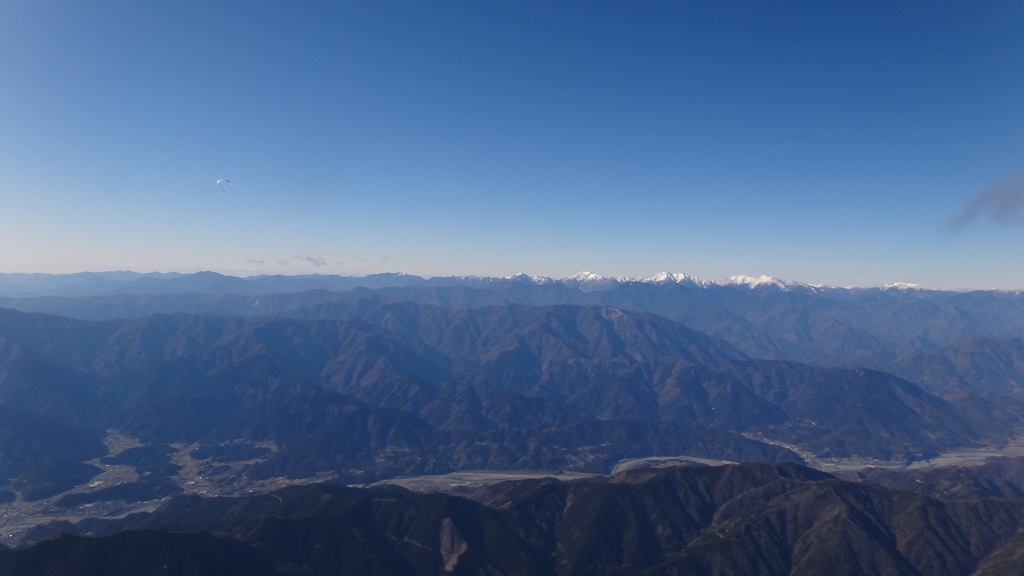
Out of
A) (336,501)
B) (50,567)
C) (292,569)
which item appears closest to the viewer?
(50,567)

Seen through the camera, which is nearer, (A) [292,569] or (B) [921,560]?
(A) [292,569]

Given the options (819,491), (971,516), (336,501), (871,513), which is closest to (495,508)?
(336,501)

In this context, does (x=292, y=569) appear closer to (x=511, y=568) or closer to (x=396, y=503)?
(x=396, y=503)

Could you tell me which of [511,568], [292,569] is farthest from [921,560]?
[292,569]

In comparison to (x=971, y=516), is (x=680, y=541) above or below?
below

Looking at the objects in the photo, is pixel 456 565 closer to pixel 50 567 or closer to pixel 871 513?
pixel 50 567

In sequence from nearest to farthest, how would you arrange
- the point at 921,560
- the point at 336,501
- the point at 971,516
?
the point at 921,560
the point at 971,516
the point at 336,501
